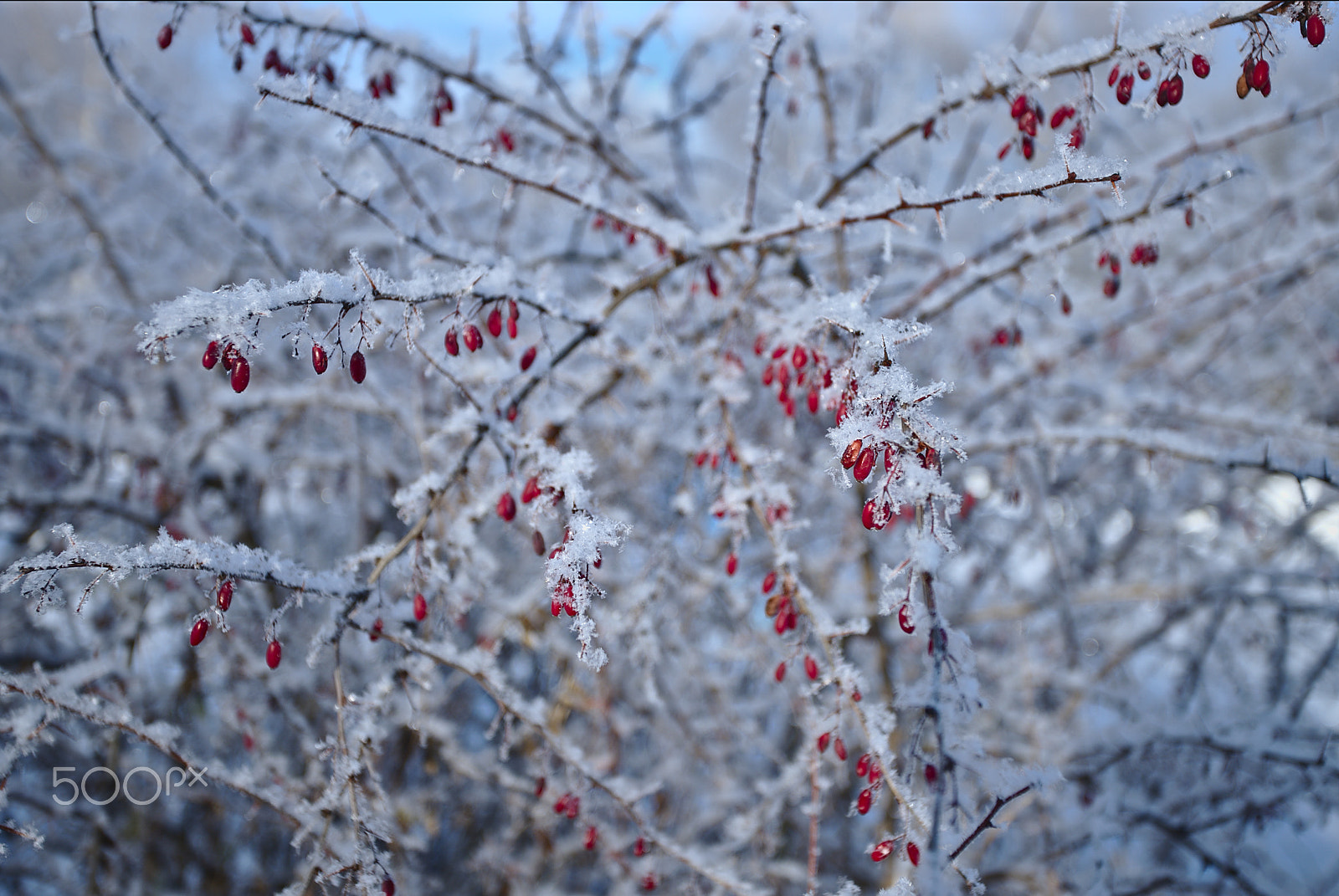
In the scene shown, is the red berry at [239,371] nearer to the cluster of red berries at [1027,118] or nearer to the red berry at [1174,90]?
the cluster of red berries at [1027,118]

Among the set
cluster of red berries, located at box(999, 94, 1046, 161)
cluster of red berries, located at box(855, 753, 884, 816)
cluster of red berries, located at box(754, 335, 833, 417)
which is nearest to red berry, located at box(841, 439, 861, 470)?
cluster of red berries, located at box(754, 335, 833, 417)

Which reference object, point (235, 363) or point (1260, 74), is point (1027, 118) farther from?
point (235, 363)

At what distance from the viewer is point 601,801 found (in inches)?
70.9

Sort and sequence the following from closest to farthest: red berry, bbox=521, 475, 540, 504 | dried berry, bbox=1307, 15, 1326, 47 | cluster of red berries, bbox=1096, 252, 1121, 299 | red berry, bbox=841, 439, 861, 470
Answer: red berry, bbox=841, 439, 861, 470
dried berry, bbox=1307, 15, 1326, 47
red berry, bbox=521, 475, 540, 504
cluster of red berries, bbox=1096, 252, 1121, 299

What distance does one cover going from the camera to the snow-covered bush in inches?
48.8

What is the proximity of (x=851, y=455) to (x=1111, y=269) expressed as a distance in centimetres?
124

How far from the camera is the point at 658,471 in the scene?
12.0ft

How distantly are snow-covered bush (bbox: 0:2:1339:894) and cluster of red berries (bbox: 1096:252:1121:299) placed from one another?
3 centimetres

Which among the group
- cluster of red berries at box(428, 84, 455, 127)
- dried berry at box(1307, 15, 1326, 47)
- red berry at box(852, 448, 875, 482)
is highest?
dried berry at box(1307, 15, 1326, 47)

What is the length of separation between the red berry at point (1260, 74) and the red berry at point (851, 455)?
1021 mm

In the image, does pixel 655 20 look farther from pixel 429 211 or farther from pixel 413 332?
pixel 413 332

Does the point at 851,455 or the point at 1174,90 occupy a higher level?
the point at 1174,90

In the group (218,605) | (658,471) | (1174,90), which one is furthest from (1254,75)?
(658,471)

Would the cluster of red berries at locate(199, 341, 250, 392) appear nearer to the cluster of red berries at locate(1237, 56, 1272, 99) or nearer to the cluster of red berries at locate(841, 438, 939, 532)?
the cluster of red berries at locate(841, 438, 939, 532)
